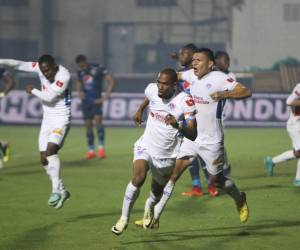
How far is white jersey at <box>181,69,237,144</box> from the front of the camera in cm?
1073

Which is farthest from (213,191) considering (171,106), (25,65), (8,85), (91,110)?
(91,110)

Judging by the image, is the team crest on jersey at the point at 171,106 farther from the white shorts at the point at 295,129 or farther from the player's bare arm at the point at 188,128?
the white shorts at the point at 295,129

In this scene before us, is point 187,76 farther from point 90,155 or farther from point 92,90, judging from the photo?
point 92,90

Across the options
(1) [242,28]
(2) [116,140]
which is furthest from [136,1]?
(2) [116,140]

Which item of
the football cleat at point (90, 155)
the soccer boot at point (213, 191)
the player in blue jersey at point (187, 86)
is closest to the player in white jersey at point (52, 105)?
the player in blue jersey at point (187, 86)

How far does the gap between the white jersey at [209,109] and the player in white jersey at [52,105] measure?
2776 mm

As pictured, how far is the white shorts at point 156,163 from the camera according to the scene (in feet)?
32.3

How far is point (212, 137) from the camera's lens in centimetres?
1076

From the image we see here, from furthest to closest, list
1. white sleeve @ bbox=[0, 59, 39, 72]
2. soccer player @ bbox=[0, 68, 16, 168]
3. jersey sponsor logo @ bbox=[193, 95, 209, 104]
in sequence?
soccer player @ bbox=[0, 68, 16, 168]
white sleeve @ bbox=[0, 59, 39, 72]
jersey sponsor logo @ bbox=[193, 95, 209, 104]

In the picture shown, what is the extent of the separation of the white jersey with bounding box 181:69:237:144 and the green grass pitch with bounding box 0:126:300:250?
1.16 metres

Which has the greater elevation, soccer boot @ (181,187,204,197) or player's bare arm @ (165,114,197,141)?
player's bare arm @ (165,114,197,141)

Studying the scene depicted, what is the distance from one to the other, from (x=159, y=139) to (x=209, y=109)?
117 centimetres

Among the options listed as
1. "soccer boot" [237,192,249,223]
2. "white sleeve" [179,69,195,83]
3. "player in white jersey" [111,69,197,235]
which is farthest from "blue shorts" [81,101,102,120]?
"player in white jersey" [111,69,197,235]

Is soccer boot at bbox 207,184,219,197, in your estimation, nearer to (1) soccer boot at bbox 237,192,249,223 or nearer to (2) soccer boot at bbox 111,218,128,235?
(1) soccer boot at bbox 237,192,249,223
